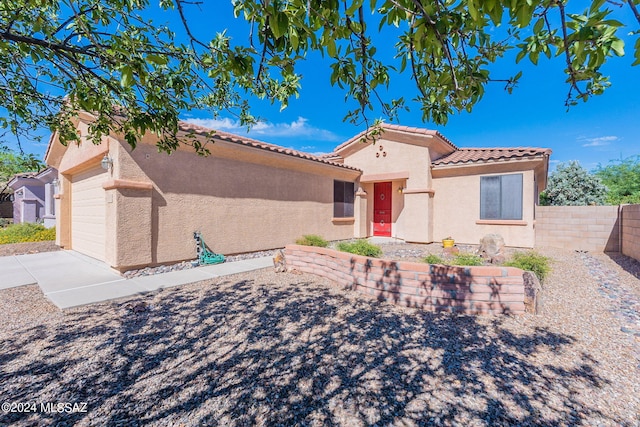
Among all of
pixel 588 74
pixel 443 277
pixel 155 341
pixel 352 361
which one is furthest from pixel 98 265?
pixel 588 74

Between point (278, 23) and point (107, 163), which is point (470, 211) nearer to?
point (278, 23)

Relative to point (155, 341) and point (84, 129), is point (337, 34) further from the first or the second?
point (84, 129)

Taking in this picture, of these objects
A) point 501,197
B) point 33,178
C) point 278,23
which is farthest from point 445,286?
point 33,178

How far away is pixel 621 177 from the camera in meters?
25.8

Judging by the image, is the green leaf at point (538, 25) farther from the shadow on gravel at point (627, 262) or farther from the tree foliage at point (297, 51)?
the shadow on gravel at point (627, 262)

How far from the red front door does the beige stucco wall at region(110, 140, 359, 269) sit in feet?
11.6

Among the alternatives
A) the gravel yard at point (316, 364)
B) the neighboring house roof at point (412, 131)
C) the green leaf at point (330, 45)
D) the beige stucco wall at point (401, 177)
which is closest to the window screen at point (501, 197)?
the beige stucco wall at point (401, 177)

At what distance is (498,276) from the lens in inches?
166

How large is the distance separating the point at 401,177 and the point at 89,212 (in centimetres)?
1181

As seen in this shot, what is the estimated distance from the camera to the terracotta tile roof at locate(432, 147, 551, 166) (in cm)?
971

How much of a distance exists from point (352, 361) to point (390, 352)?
523mm

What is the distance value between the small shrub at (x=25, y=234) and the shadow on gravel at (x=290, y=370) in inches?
465

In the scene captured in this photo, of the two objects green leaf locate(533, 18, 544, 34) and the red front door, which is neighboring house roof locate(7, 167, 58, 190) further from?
green leaf locate(533, 18, 544, 34)

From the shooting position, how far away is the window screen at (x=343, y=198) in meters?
12.5
